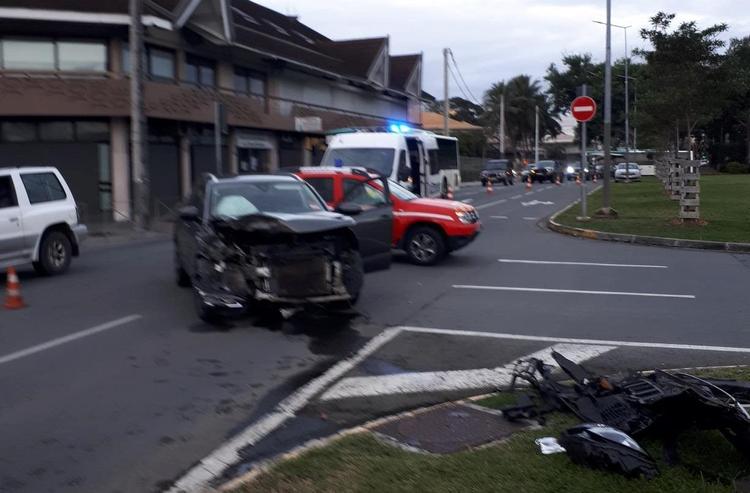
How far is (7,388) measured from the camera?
729 centimetres

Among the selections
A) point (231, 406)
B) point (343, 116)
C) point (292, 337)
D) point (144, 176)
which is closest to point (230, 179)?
point (292, 337)

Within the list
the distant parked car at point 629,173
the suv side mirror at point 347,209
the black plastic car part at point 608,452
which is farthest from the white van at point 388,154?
the distant parked car at point 629,173

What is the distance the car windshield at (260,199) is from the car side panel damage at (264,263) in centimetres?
101

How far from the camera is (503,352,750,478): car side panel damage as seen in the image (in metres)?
5.00

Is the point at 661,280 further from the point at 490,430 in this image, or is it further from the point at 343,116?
the point at 343,116

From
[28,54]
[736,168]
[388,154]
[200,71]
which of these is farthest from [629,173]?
[28,54]

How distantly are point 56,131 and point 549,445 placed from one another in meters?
25.4

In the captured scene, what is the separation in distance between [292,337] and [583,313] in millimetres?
3636

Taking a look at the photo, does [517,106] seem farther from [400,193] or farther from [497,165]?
[400,193]

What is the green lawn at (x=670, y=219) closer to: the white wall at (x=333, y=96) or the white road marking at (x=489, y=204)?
the white road marking at (x=489, y=204)

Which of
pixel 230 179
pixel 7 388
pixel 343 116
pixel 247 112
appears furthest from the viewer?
pixel 343 116

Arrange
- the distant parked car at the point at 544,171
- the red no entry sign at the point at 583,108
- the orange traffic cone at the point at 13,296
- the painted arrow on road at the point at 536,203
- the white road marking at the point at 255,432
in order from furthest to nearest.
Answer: the distant parked car at the point at 544,171 → the painted arrow on road at the point at 536,203 → the red no entry sign at the point at 583,108 → the orange traffic cone at the point at 13,296 → the white road marking at the point at 255,432

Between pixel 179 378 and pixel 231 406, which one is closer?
pixel 231 406

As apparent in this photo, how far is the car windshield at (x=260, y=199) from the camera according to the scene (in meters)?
10.9
